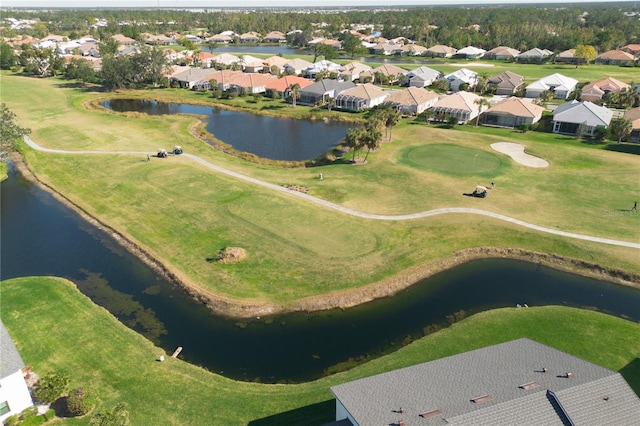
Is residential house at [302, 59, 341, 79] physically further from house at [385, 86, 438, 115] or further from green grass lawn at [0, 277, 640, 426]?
green grass lawn at [0, 277, 640, 426]

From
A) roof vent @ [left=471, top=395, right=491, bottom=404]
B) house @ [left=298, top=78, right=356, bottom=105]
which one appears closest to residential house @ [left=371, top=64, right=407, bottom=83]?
house @ [left=298, top=78, right=356, bottom=105]

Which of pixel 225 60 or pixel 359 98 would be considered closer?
pixel 359 98

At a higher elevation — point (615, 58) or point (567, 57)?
point (615, 58)

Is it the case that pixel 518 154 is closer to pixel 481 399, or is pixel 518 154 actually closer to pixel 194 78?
pixel 481 399

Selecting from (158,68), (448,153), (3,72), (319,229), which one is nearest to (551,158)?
(448,153)

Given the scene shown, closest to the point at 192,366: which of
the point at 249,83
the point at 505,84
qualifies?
the point at 249,83

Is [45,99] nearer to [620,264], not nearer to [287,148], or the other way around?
[287,148]

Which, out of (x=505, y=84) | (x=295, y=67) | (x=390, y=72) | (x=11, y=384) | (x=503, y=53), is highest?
(x=503, y=53)

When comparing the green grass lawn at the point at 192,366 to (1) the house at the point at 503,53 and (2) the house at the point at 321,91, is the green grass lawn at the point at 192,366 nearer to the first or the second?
(2) the house at the point at 321,91
